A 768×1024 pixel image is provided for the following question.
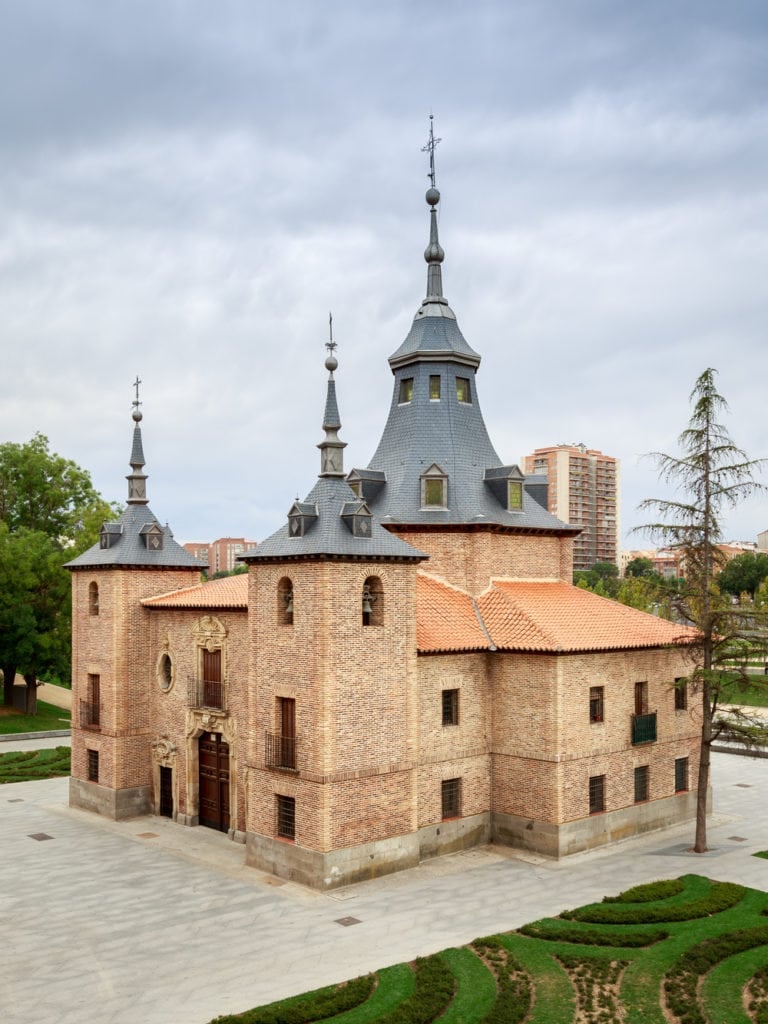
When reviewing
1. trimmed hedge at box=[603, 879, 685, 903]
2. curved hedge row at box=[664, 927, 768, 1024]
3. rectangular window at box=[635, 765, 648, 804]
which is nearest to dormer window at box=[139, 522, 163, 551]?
rectangular window at box=[635, 765, 648, 804]

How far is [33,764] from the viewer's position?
41938 millimetres

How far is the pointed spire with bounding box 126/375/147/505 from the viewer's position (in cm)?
3569

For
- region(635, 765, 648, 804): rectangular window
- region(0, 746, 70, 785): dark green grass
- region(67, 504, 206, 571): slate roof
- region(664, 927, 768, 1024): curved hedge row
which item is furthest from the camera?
region(0, 746, 70, 785): dark green grass

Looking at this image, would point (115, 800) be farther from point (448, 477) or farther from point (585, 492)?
point (585, 492)

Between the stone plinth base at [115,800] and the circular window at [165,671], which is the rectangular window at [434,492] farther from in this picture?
the stone plinth base at [115,800]

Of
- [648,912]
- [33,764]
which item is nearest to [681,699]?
[648,912]

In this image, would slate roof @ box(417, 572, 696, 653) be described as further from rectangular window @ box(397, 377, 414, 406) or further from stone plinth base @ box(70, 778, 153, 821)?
stone plinth base @ box(70, 778, 153, 821)

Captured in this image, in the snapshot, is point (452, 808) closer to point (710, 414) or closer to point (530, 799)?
point (530, 799)

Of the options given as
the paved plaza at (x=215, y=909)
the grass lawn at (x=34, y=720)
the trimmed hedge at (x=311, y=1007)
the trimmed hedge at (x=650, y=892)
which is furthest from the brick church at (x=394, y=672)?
the grass lawn at (x=34, y=720)

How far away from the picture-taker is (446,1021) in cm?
1684

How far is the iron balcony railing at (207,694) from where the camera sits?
3002cm

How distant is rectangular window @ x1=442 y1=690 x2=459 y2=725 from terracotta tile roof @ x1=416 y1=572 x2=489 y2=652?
1564mm

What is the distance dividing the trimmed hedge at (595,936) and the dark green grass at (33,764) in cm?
2647

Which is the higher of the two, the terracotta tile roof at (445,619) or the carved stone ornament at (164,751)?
the terracotta tile roof at (445,619)
